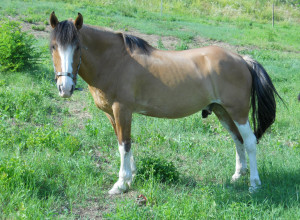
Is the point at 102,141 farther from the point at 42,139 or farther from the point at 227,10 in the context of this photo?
the point at 227,10

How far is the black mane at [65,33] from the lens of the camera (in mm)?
3855

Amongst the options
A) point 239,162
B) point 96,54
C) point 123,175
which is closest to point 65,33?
point 96,54

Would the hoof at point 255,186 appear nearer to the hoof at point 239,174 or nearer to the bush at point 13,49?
the hoof at point 239,174

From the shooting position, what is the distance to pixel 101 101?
4.47 m

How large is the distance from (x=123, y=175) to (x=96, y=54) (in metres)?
1.61

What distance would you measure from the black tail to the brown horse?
0.01 metres

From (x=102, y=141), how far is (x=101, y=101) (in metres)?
1.54

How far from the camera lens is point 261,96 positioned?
4.75 metres

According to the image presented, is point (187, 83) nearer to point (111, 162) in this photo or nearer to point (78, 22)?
point (78, 22)

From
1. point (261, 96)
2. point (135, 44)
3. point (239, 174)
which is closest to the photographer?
point (135, 44)

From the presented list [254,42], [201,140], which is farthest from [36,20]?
[201,140]

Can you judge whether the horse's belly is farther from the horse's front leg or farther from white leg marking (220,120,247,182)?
white leg marking (220,120,247,182)

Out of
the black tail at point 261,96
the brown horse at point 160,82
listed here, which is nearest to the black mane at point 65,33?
the brown horse at point 160,82

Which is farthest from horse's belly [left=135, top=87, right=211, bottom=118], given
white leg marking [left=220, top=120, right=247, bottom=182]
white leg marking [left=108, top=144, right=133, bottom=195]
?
white leg marking [left=220, top=120, right=247, bottom=182]
